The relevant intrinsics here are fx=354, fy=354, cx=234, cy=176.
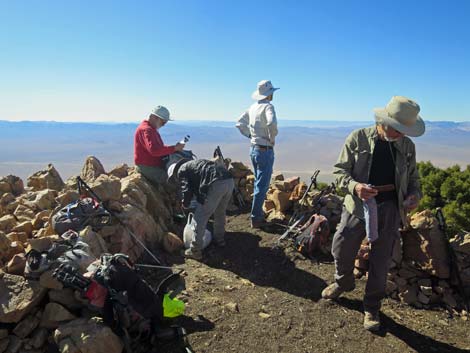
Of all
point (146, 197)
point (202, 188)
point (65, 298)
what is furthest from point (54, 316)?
point (146, 197)

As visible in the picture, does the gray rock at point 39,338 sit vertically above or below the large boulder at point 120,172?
below

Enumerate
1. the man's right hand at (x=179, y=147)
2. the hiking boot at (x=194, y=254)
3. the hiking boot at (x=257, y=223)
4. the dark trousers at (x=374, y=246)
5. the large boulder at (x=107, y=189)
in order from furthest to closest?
the hiking boot at (x=257, y=223) < the man's right hand at (x=179, y=147) < the large boulder at (x=107, y=189) < the hiking boot at (x=194, y=254) < the dark trousers at (x=374, y=246)

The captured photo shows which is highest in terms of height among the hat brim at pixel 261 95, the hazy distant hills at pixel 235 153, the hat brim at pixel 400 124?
the hat brim at pixel 261 95

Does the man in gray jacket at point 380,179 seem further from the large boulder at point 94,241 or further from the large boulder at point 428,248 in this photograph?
the large boulder at point 94,241

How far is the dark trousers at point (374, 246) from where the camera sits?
3.86m

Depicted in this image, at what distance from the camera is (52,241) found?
187 inches

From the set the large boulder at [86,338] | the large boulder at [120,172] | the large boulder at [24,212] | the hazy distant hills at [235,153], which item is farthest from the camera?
the hazy distant hills at [235,153]

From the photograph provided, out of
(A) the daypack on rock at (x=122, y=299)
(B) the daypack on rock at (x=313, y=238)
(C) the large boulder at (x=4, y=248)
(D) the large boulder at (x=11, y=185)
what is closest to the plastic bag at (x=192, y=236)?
(B) the daypack on rock at (x=313, y=238)

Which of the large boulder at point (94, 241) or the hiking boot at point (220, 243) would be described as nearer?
the large boulder at point (94, 241)

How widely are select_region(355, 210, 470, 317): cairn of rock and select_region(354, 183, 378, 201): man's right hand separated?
6.14 ft

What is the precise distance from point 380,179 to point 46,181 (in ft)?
24.6

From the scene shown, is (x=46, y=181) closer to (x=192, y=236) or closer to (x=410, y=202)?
(x=192, y=236)

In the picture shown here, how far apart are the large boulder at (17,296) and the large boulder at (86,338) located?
0.49 meters

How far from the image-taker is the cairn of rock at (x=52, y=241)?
11.9ft
